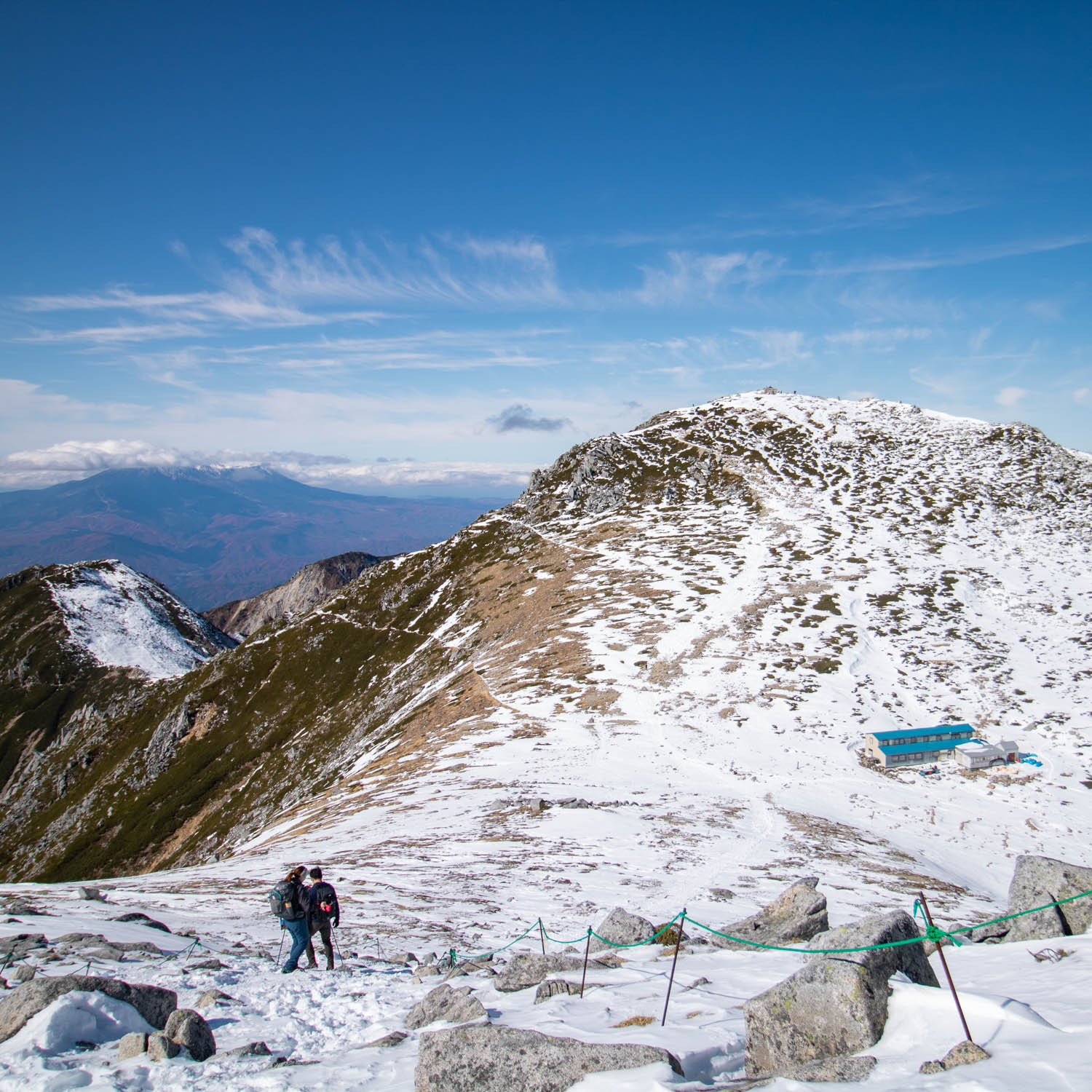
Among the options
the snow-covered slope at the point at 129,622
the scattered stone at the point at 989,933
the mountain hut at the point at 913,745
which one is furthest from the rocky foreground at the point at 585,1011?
the snow-covered slope at the point at 129,622

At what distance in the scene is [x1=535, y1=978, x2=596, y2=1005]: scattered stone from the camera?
1086 cm

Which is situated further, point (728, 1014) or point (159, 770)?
point (159, 770)

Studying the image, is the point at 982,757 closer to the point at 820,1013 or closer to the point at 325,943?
the point at 820,1013

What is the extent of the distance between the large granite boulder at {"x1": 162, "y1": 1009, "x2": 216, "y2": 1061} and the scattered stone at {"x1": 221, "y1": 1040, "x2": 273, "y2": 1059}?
0.24 metres

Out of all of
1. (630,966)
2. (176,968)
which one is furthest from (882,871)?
(176,968)

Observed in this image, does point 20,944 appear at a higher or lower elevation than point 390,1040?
lower

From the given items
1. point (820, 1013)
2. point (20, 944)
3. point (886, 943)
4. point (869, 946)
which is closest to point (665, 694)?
point (886, 943)

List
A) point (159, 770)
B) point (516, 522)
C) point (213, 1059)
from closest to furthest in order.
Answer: point (213, 1059) < point (159, 770) < point (516, 522)

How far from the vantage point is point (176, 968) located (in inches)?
493

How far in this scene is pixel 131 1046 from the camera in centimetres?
859

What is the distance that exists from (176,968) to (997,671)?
59837 mm

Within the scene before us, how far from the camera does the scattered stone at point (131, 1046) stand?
28.2 ft

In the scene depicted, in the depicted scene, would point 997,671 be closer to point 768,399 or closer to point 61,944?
point 61,944

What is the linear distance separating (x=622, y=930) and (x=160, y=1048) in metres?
9.95
